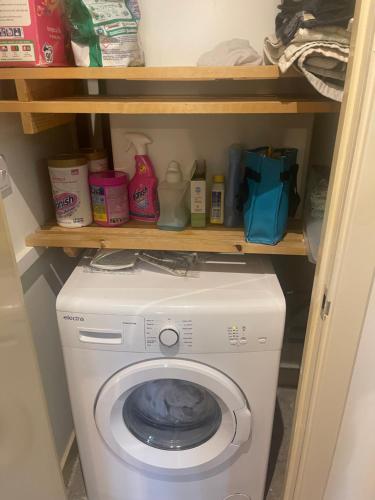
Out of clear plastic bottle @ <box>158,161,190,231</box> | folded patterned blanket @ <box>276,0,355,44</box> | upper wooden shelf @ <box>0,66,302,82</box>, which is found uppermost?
folded patterned blanket @ <box>276,0,355,44</box>

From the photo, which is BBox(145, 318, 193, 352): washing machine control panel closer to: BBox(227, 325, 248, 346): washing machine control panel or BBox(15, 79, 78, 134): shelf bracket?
BBox(227, 325, 248, 346): washing machine control panel

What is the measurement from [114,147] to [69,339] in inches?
24.4

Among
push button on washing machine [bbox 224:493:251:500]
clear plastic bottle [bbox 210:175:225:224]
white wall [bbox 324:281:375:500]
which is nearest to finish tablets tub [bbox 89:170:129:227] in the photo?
clear plastic bottle [bbox 210:175:225:224]

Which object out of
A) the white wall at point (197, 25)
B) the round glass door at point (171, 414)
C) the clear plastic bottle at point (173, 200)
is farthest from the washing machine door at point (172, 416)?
the white wall at point (197, 25)

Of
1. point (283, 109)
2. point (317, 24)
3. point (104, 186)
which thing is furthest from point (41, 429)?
point (317, 24)

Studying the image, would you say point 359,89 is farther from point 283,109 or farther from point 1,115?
point 1,115

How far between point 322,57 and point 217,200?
0.52 metres

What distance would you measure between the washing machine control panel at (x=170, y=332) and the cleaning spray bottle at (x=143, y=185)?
361mm

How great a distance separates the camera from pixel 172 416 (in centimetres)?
134

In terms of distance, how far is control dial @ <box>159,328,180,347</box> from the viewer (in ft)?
3.41

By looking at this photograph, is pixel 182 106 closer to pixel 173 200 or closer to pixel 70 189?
pixel 173 200

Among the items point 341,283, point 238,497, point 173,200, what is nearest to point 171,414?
point 238,497

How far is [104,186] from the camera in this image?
1.17 meters

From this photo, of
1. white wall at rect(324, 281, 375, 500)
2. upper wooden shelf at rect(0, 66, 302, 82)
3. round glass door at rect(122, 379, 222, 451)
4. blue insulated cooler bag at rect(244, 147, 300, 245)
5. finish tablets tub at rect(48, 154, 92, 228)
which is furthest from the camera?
round glass door at rect(122, 379, 222, 451)
